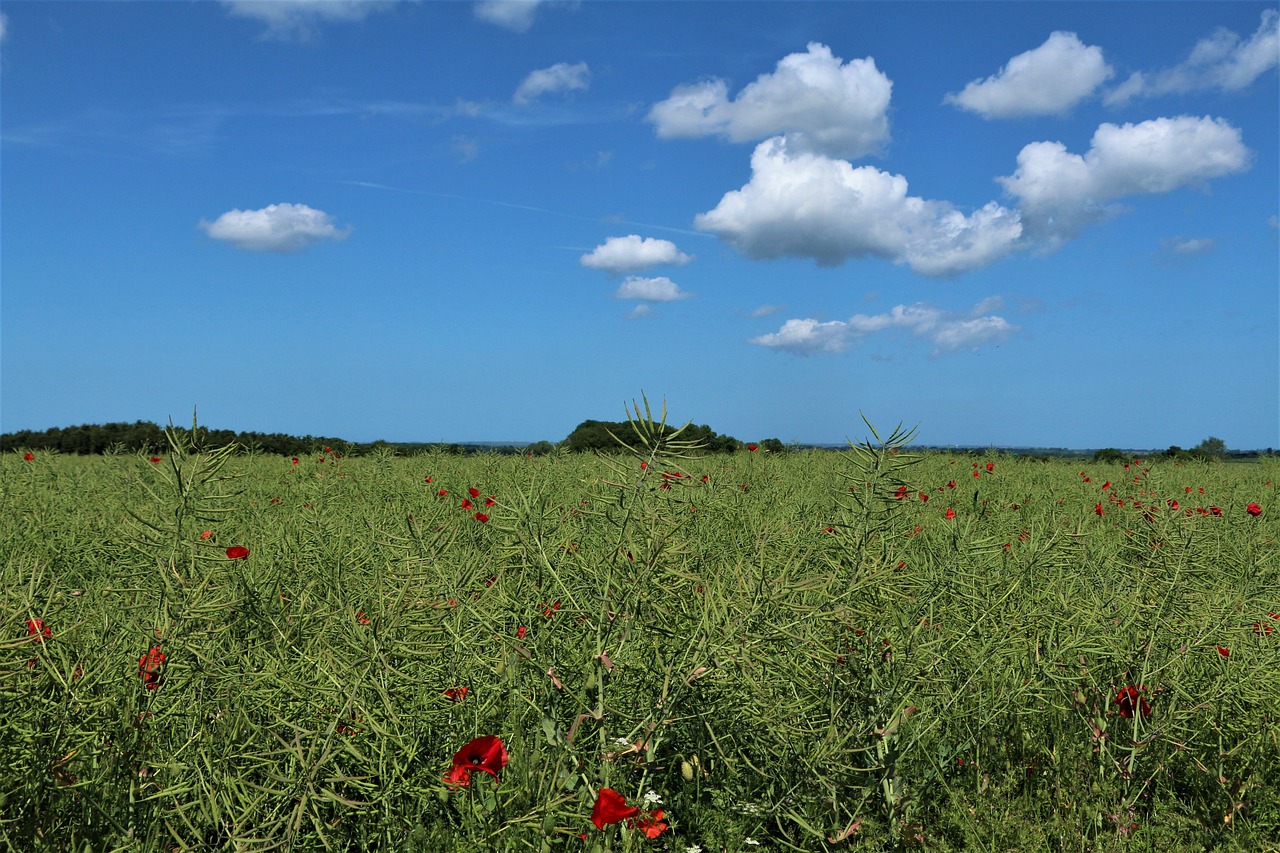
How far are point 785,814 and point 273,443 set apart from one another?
1447 centimetres

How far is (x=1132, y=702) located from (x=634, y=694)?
1482 millimetres

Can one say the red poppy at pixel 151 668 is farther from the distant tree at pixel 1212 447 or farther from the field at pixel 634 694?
the distant tree at pixel 1212 447

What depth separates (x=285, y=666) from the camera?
2.01 metres

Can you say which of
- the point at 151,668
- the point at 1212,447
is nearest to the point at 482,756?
the point at 151,668

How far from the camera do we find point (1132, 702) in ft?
7.60

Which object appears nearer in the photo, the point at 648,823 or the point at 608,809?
the point at 608,809

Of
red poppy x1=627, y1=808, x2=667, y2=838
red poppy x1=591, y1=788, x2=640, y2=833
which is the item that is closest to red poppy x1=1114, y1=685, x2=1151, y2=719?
red poppy x1=627, y1=808, x2=667, y2=838

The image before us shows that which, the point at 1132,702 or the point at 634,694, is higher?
the point at 634,694

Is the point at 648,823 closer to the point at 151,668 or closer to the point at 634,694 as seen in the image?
the point at 634,694

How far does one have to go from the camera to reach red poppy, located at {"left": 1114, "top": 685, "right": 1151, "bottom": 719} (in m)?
2.31

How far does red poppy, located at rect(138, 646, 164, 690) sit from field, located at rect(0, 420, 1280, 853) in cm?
2

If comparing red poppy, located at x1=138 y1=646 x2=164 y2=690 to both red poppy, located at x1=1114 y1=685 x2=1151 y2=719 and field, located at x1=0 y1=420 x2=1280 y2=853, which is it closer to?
field, located at x1=0 y1=420 x2=1280 y2=853

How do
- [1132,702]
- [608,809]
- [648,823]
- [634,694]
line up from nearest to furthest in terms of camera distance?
[608,809], [648,823], [634,694], [1132,702]

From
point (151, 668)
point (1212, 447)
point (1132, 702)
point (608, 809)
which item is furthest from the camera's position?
point (1212, 447)
